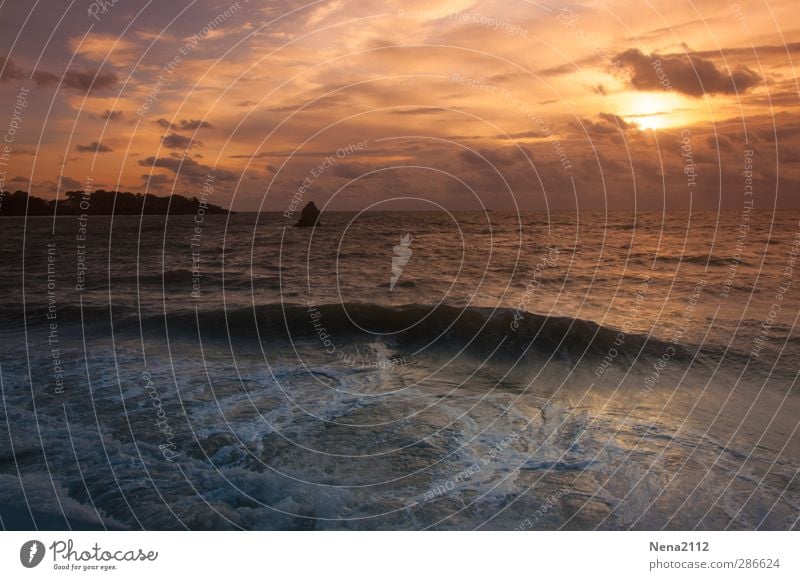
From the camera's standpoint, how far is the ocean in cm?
768

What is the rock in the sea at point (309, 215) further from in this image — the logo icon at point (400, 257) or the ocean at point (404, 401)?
the ocean at point (404, 401)

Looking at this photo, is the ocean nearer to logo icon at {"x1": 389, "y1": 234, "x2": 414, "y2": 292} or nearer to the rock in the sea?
→ logo icon at {"x1": 389, "y1": 234, "x2": 414, "y2": 292}

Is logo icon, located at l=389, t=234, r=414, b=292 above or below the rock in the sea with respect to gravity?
below
